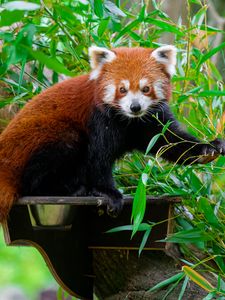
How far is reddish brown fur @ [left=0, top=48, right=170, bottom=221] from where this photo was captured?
8.66 ft

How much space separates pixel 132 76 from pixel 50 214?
0.74 metres

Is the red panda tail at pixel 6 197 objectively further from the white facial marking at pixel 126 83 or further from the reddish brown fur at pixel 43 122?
the white facial marking at pixel 126 83

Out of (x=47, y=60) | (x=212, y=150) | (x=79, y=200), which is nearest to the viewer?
(x=47, y=60)

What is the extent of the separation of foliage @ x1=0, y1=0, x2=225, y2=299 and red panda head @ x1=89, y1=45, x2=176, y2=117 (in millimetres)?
117

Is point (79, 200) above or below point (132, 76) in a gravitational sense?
below

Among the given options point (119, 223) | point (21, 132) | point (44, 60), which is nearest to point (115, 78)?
point (21, 132)

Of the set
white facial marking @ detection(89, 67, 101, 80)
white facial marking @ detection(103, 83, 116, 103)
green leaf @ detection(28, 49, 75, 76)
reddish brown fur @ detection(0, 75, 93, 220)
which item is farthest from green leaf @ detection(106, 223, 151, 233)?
green leaf @ detection(28, 49, 75, 76)

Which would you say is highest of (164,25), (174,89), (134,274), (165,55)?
(164,25)

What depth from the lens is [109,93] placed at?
270cm

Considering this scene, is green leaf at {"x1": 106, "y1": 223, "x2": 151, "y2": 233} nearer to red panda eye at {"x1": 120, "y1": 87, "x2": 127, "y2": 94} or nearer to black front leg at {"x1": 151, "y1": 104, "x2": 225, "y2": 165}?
black front leg at {"x1": 151, "y1": 104, "x2": 225, "y2": 165}

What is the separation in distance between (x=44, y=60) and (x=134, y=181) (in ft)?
4.89

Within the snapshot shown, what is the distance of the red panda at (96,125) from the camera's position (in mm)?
2645

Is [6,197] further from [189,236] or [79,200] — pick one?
[189,236]

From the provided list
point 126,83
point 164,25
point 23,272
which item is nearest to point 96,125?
point 126,83
